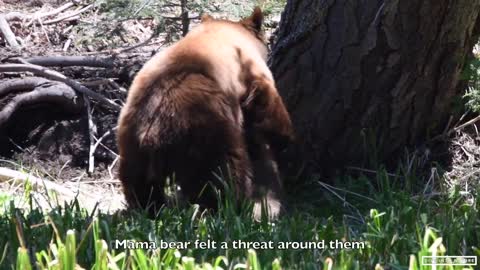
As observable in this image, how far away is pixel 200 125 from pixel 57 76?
318 centimetres

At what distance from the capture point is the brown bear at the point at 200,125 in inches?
211

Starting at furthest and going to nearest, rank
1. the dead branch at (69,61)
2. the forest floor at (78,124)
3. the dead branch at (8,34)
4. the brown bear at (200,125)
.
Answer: the dead branch at (8,34)
the dead branch at (69,61)
the forest floor at (78,124)
the brown bear at (200,125)

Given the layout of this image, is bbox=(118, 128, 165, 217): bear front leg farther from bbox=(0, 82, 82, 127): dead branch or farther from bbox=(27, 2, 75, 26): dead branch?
bbox=(27, 2, 75, 26): dead branch

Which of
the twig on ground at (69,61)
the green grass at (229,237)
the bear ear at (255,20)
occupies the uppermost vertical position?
the bear ear at (255,20)

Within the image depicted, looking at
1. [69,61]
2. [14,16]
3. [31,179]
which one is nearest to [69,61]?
[69,61]

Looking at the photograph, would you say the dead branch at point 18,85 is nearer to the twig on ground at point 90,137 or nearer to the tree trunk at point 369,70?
the twig on ground at point 90,137

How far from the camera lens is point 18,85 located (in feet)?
26.8

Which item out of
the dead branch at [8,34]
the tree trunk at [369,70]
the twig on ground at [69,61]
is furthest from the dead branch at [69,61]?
the tree trunk at [369,70]

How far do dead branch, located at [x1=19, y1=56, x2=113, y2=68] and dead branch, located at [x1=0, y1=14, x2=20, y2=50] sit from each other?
655 mm

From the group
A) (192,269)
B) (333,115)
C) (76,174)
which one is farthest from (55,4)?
(192,269)

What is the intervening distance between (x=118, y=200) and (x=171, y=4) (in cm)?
214

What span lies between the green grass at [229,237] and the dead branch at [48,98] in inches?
109

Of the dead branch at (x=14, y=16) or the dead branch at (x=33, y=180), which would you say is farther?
the dead branch at (x=14, y=16)

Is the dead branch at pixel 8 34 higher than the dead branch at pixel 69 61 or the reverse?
higher
